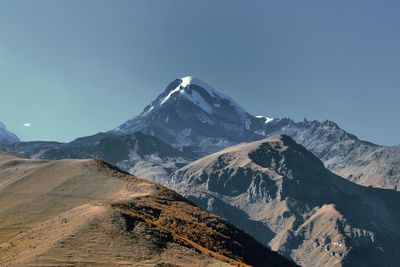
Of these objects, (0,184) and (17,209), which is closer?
(17,209)

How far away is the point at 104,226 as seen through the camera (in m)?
81.8

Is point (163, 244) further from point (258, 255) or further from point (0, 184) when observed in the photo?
point (0, 184)

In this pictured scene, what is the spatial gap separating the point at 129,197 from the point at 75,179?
122 ft

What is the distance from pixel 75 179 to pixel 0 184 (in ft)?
118

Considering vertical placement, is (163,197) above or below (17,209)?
above

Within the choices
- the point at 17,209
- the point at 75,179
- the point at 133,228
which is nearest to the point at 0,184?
the point at 75,179

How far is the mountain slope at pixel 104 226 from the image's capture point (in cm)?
7275

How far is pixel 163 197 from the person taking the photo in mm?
124812

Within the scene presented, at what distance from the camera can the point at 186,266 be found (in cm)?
6906

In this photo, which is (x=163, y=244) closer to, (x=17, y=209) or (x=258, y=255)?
(x=258, y=255)

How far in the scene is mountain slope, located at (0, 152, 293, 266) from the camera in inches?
2864

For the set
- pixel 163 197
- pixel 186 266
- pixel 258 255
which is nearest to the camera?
pixel 186 266

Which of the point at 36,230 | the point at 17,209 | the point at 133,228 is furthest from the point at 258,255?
the point at 17,209

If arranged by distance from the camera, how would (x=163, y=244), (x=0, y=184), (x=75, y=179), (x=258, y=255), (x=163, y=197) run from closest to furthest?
(x=163, y=244) < (x=258, y=255) < (x=163, y=197) < (x=75, y=179) < (x=0, y=184)
